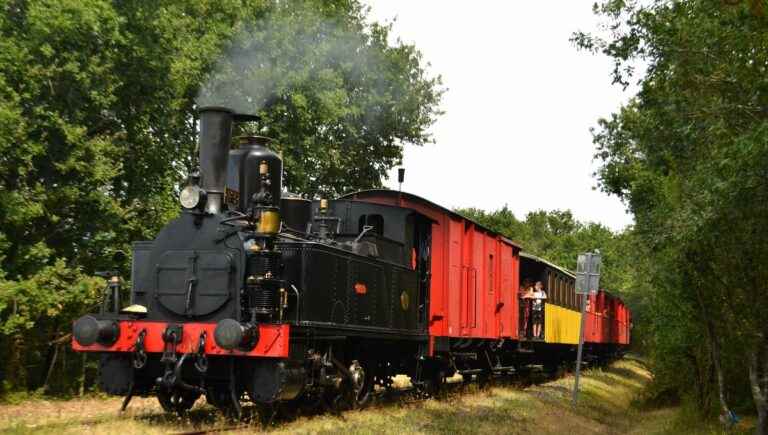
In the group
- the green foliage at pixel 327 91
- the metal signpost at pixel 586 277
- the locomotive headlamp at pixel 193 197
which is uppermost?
the green foliage at pixel 327 91

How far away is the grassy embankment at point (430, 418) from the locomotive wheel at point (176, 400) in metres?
0.17

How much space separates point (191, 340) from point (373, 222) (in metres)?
4.28

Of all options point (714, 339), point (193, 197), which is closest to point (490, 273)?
point (714, 339)

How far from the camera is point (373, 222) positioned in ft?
43.6

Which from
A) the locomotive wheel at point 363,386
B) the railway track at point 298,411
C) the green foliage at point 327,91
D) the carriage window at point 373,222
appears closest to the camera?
the railway track at point 298,411

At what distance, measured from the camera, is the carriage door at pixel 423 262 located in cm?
1434

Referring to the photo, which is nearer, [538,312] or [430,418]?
[430,418]

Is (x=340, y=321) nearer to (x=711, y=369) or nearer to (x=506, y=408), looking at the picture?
(x=506, y=408)

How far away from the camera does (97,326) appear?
9.89 meters

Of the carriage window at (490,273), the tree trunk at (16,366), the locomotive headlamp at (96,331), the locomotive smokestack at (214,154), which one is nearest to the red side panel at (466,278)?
the carriage window at (490,273)

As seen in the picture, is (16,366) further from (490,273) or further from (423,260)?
(490,273)

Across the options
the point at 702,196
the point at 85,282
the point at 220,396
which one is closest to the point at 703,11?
the point at 702,196

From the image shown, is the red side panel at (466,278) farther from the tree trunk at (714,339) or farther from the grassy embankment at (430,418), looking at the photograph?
the tree trunk at (714,339)

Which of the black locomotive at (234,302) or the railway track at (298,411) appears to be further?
the railway track at (298,411)
